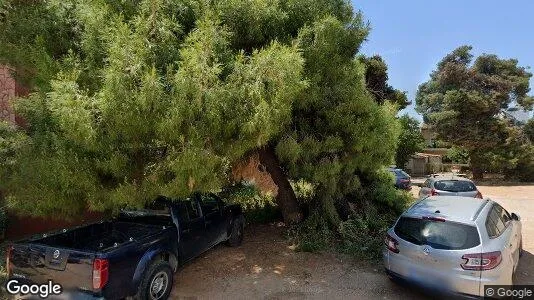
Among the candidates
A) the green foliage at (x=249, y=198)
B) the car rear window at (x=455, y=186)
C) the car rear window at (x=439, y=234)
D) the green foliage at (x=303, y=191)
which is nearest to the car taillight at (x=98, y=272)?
the car rear window at (x=439, y=234)

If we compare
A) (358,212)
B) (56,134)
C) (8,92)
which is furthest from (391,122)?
(8,92)

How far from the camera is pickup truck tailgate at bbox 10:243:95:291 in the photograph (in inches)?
187

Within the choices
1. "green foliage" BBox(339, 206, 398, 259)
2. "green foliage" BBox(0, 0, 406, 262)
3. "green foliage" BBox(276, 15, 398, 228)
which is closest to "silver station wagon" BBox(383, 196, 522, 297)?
"green foliage" BBox(339, 206, 398, 259)

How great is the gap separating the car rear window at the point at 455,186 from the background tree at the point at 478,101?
1730 centimetres

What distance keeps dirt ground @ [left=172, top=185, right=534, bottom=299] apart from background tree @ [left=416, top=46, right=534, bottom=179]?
20.9 metres

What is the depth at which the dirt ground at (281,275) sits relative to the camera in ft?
20.0

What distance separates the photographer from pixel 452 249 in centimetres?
523

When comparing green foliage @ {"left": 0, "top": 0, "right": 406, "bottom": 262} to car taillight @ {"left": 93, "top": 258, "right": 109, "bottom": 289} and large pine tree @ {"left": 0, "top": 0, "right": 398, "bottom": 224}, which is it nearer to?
large pine tree @ {"left": 0, "top": 0, "right": 398, "bottom": 224}

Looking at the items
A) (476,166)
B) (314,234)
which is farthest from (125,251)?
(476,166)

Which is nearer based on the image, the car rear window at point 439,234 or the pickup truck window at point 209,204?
the car rear window at point 439,234

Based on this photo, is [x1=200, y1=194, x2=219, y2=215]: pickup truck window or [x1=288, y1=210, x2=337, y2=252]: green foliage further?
[x1=288, y1=210, x2=337, y2=252]: green foliage

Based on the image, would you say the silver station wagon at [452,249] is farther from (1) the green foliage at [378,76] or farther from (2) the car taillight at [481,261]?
(1) the green foliage at [378,76]

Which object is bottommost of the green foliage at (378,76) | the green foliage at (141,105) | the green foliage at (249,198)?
the green foliage at (249,198)

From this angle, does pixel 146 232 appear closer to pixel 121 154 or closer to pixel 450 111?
pixel 121 154
